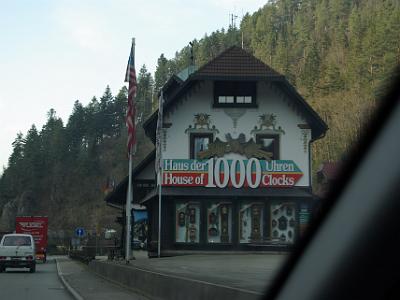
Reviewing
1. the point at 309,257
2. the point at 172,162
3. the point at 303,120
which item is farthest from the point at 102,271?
the point at 309,257

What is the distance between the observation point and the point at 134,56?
25656 mm

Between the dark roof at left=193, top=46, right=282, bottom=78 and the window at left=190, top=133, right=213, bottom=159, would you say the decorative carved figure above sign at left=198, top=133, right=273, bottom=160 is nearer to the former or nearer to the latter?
the window at left=190, top=133, right=213, bottom=159

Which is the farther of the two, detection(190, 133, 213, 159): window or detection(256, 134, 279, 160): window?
detection(256, 134, 279, 160): window

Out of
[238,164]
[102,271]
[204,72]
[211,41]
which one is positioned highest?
[211,41]

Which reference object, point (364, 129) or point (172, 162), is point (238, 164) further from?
point (364, 129)

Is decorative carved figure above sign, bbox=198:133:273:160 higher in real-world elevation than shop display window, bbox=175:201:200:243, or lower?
higher

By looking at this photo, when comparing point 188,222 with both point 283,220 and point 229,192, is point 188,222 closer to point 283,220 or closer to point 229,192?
point 229,192

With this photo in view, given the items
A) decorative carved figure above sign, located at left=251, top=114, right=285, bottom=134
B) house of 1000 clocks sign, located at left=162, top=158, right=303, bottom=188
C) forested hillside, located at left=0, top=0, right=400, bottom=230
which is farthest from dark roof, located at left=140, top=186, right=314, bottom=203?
forested hillside, located at left=0, top=0, right=400, bottom=230

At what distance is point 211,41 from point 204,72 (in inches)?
4425

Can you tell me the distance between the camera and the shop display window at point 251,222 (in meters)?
31.2

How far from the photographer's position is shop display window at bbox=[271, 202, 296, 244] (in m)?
31.3

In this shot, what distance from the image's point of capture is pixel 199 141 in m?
32.5

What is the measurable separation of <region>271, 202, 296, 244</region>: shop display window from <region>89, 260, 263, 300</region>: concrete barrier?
1181 cm

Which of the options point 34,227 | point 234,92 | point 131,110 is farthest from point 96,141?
point 131,110
